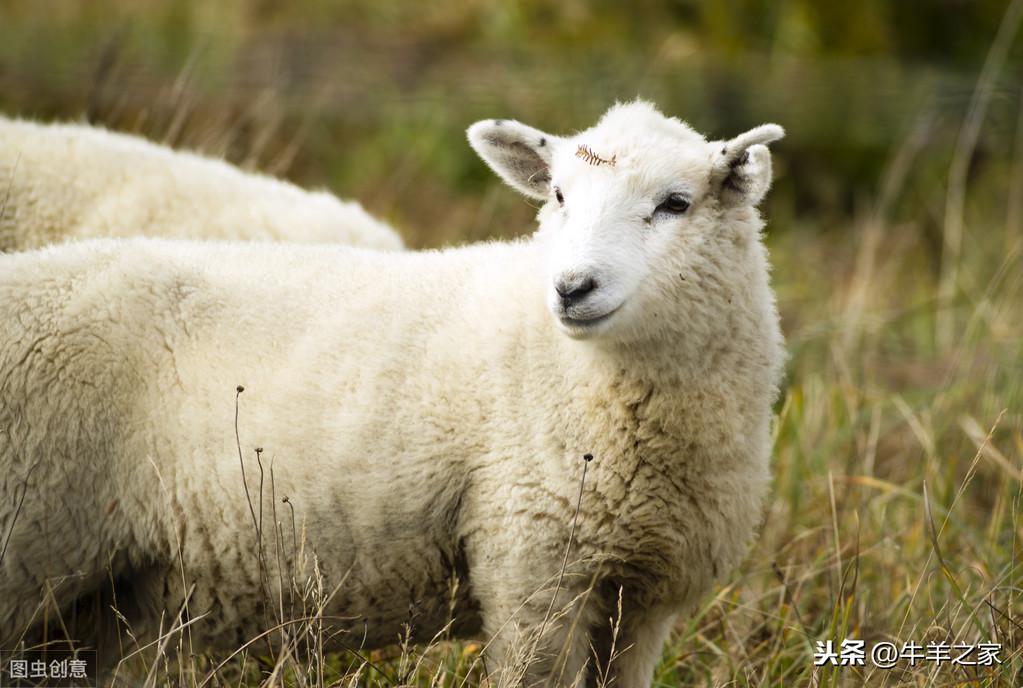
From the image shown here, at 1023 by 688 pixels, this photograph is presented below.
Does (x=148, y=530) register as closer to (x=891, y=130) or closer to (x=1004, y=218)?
(x=1004, y=218)

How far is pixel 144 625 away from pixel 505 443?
1268 mm

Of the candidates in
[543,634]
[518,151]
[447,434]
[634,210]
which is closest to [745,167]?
[634,210]

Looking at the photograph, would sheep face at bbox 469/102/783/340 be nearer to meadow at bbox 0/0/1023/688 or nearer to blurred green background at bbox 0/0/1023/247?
meadow at bbox 0/0/1023/688

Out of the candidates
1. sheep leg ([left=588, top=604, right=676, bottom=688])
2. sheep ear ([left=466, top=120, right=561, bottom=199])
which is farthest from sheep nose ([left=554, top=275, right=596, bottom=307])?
sheep leg ([left=588, top=604, right=676, bottom=688])

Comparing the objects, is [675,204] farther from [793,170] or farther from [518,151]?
[793,170]

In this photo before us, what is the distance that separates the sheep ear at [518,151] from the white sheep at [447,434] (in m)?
0.20

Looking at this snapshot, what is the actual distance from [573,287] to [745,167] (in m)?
0.68

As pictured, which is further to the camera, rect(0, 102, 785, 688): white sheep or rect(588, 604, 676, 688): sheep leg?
rect(588, 604, 676, 688): sheep leg

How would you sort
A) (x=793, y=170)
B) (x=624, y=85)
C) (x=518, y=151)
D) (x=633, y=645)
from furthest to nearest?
(x=793, y=170), (x=624, y=85), (x=518, y=151), (x=633, y=645)

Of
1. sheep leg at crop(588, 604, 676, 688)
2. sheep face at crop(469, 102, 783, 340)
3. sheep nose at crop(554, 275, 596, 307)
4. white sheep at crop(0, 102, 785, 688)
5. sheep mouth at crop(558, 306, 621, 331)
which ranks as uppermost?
sheep face at crop(469, 102, 783, 340)

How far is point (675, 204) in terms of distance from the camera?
3.40 meters

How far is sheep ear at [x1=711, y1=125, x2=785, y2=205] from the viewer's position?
3.35 metres

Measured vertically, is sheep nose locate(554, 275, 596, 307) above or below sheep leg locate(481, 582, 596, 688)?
above

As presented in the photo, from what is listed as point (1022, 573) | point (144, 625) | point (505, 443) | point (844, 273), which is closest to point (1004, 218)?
point (844, 273)
